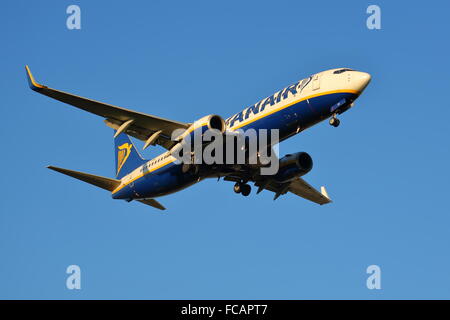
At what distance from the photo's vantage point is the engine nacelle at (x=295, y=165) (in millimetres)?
45594

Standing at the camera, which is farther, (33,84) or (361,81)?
(33,84)

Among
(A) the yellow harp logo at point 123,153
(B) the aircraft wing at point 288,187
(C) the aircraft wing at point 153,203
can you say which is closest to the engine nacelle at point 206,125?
(B) the aircraft wing at point 288,187

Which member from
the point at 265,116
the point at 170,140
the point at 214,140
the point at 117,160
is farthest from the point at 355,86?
the point at 117,160

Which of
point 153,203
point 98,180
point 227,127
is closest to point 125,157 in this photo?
point 98,180

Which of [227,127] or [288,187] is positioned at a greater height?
[227,127]

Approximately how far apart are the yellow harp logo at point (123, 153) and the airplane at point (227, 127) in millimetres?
354

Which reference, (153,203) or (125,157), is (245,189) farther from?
(125,157)

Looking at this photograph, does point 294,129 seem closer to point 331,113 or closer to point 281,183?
Result: point 331,113

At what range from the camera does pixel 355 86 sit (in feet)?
128

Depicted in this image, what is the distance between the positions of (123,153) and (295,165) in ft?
45.1

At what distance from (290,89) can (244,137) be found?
3725 millimetres

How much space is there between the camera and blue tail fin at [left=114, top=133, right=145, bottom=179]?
50875mm

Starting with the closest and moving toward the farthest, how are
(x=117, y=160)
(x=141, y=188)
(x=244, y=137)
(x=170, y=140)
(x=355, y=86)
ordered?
(x=355, y=86) < (x=244, y=137) < (x=170, y=140) < (x=141, y=188) < (x=117, y=160)

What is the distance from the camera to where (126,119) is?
42625mm
